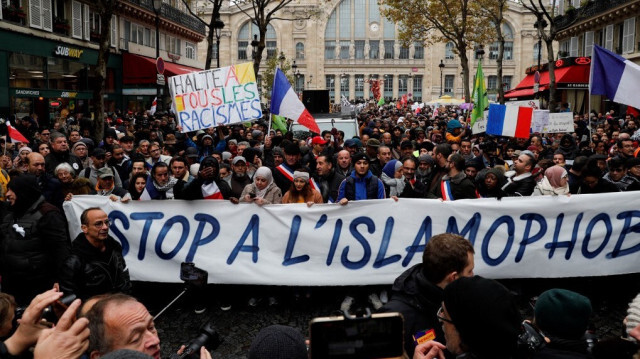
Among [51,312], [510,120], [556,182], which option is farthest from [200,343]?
[510,120]

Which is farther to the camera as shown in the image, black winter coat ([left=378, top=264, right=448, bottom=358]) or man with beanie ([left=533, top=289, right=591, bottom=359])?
black winter coat ([left=378, top=264, right=448, bottom=358])

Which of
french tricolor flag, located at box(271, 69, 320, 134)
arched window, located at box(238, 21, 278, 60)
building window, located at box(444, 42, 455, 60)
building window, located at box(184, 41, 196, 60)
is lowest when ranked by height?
french tricolor flag, located at box(271, 69, 320, 134)

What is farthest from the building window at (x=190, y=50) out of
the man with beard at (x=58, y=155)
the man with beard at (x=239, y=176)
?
the man with beard at (x=239, y=176)

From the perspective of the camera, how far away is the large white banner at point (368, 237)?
5715 mm

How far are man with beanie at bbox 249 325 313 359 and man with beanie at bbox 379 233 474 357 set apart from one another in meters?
0.95

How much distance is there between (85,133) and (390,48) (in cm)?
7812

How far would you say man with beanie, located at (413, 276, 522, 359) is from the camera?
7.41 ft

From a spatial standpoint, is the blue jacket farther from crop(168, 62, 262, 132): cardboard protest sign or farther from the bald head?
the bald head

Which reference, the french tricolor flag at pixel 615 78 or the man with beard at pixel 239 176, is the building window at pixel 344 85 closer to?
the french tricolor flag at pixel 615 78

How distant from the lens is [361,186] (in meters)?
6.64

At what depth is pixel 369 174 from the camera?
6.69 metres

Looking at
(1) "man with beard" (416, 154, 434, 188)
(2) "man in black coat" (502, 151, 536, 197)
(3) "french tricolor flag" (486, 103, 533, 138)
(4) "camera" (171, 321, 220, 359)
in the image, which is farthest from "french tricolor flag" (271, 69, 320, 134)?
(4) "camera" (171, 321, 220, 359)

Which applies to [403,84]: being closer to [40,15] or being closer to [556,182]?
[40,15]

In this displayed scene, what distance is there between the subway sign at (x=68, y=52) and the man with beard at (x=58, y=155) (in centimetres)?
1683
